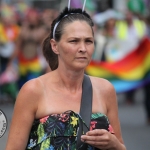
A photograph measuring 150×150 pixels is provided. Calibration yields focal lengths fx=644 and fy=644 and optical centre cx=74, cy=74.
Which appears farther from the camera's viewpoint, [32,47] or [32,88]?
[32,47]

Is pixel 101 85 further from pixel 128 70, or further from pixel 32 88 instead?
pixel 128 70

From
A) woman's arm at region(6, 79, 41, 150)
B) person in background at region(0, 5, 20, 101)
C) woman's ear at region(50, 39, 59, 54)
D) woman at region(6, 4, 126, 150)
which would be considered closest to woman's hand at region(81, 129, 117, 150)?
woman at region(6, 4, 126, 150)

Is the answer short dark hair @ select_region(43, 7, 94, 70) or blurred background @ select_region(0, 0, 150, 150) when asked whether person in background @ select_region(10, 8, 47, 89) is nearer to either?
blurred background @ select_region(0, 0, 150, 150)

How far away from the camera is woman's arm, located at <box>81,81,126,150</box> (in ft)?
11.3

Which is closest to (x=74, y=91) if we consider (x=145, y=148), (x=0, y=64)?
(x=145, y=148)

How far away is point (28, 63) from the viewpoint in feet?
48.1

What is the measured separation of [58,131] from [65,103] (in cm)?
19

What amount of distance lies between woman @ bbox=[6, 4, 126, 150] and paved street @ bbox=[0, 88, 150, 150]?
5.30 meters

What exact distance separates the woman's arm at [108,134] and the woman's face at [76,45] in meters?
0.28

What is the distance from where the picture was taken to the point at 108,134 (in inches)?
137

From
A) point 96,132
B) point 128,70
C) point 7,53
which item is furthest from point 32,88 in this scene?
point 7,53

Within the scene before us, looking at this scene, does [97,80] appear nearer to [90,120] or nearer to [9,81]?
[90,120]

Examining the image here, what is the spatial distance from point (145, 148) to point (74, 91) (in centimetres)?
553

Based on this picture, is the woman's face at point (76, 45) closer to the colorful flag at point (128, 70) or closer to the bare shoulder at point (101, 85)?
the bare shoulder at point (101, 85)
